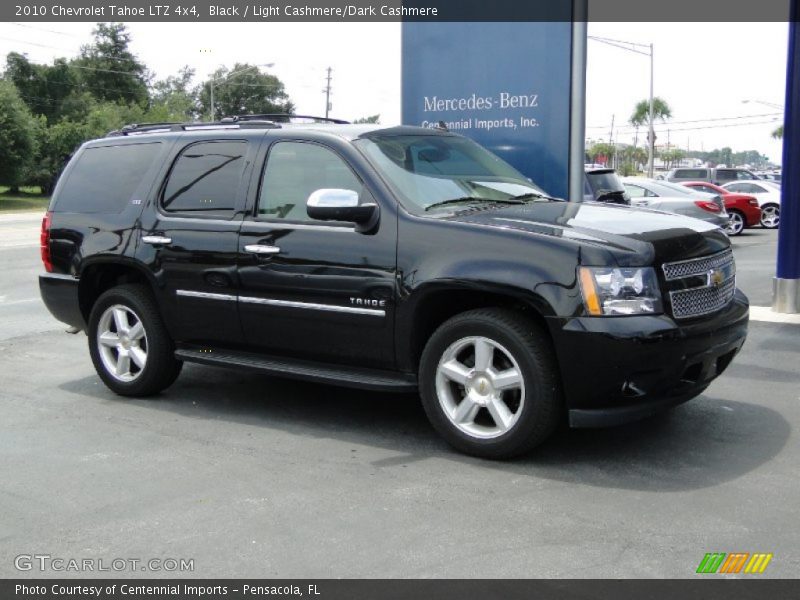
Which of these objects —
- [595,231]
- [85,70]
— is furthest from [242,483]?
[85,70]

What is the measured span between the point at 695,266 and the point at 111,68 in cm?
9580

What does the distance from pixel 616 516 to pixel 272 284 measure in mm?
2579

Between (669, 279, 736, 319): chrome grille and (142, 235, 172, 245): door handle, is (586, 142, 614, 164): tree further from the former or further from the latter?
(669, 279, 736, 319): chrome grille

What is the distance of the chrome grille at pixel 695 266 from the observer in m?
4.79

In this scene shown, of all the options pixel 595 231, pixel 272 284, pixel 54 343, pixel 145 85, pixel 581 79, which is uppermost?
pixel 145 85

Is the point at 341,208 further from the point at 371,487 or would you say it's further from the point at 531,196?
the point at 371,487

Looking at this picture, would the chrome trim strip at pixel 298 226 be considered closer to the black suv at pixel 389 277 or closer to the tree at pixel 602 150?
the black suv at pixel 389 277

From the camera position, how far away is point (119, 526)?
13.8ft

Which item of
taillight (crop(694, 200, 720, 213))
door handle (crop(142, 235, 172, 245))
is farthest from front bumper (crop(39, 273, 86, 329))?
taillight (crop(694, 200, 720, 213))

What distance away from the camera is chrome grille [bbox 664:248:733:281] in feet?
15.7

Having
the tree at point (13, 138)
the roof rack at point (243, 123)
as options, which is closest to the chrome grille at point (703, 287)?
the roof rack at point (243, 123)

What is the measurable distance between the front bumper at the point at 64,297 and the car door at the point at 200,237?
2.74 feet

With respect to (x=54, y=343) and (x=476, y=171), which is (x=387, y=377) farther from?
(x=54, y=343)

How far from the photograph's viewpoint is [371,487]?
4.64 meters
